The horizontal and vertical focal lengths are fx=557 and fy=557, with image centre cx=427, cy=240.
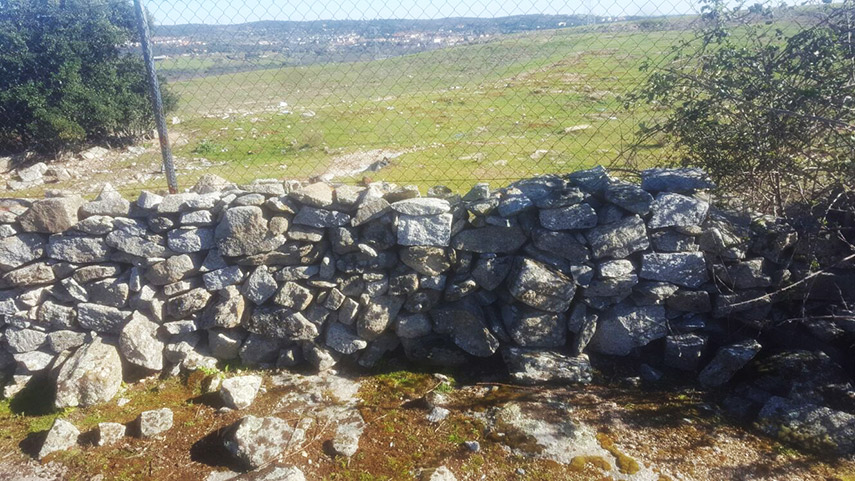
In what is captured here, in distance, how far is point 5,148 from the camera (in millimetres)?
12422

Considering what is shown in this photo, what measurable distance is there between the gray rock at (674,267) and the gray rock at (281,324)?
2709mm

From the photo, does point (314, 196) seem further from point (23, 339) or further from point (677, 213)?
point (677, 213)

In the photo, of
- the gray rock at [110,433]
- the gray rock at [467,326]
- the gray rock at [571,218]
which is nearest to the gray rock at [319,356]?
the gray rock at [467,326]

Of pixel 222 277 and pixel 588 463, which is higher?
pixel 222 277

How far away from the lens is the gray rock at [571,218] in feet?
14.3

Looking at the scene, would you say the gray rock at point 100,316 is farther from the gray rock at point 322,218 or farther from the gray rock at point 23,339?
the gray rock at point 322,218

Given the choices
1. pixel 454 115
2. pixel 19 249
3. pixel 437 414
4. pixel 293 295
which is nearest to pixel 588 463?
pixel 437 414

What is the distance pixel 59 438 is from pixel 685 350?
15.1 feet

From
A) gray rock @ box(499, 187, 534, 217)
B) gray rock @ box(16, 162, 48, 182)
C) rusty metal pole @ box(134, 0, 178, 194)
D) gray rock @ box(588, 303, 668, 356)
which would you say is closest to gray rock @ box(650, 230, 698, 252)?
gray rock @ box(588, 303, 668, 356)

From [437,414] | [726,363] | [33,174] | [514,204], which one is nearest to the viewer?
[437,414]

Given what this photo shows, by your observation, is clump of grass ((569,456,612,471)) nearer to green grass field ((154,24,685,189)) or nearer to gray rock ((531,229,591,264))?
gray rock ((531,229,591,264))

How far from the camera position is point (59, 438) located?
3717 millimetres

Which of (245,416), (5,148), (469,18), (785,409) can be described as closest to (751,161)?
(785,409)

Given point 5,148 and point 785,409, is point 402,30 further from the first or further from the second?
point 5,148
